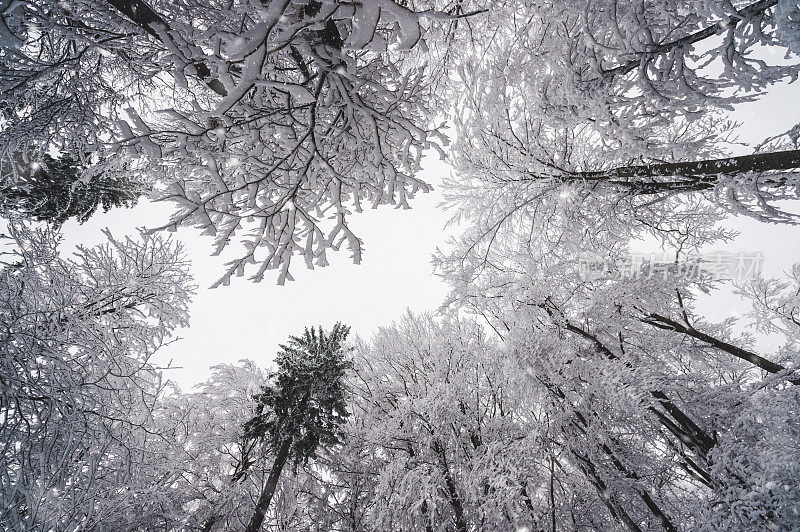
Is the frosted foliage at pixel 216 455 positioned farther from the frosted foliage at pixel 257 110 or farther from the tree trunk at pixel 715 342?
the tree trunk at pixel 715 342

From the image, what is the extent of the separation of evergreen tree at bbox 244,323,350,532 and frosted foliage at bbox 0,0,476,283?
279 inches

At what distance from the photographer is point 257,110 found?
212 centimetres

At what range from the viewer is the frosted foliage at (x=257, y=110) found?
131 cm

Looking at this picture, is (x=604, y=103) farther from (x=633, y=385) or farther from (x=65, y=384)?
(x=65, y=384)

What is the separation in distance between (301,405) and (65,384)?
21.0 feet

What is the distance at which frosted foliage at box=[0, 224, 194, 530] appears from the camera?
8.53 feet

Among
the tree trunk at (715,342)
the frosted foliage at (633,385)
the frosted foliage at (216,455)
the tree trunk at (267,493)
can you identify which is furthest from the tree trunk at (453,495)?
the tree trunk at (715,342)

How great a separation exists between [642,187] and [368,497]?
976cm

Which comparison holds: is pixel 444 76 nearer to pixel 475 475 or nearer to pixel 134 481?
pixel 134 481

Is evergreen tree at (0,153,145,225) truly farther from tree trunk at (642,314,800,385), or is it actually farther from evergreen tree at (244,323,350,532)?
tree trunk at (642,314,800,385)

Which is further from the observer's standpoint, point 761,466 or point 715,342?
point 715,342

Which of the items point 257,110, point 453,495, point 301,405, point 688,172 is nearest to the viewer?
point 257,110

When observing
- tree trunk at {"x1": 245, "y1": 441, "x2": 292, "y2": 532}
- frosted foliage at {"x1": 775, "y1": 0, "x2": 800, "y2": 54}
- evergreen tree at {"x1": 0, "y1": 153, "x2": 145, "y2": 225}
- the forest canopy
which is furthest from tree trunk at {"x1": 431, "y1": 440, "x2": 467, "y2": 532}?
evergreen tree at {"x1": 0, "y1": 153, "x2": 145, "y2": 225}

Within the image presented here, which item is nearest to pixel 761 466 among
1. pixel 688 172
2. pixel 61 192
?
pixel 688 172
